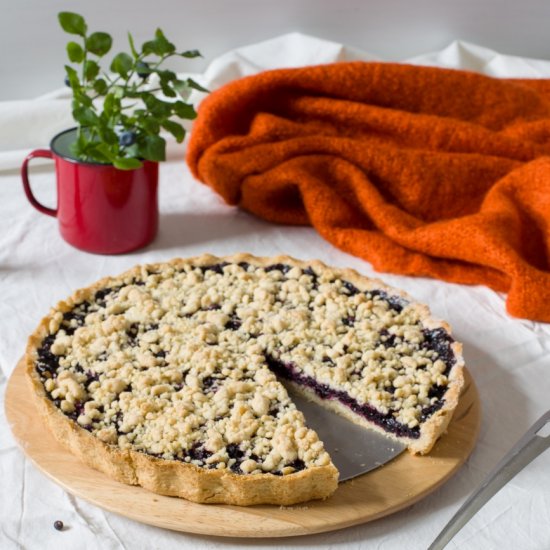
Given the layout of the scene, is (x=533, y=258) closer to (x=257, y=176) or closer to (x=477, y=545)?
(x=257, y=176)

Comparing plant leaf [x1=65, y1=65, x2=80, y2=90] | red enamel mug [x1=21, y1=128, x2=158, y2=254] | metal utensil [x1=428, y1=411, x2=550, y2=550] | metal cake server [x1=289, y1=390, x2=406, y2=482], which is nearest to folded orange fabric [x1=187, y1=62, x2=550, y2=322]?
red enamel mug [x1=21, y1=128, x2=158, y2=254]

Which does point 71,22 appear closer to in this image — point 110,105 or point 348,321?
point 110,105

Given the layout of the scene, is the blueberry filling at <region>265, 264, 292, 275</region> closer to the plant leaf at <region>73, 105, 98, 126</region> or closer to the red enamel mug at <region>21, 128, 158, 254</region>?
the red enamel mug at <region>21, 128, 158, 254</region>

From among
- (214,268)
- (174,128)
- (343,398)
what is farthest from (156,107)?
(343,398)

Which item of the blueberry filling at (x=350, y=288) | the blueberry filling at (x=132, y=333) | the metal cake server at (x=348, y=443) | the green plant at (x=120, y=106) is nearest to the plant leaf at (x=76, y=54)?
the green plant at (x=120, y=106)

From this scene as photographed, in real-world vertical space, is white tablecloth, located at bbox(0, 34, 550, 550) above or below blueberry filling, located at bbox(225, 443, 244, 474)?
below

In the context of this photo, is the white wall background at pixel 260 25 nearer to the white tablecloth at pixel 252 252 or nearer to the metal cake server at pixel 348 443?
the white tablecloth at pixel 252 252
